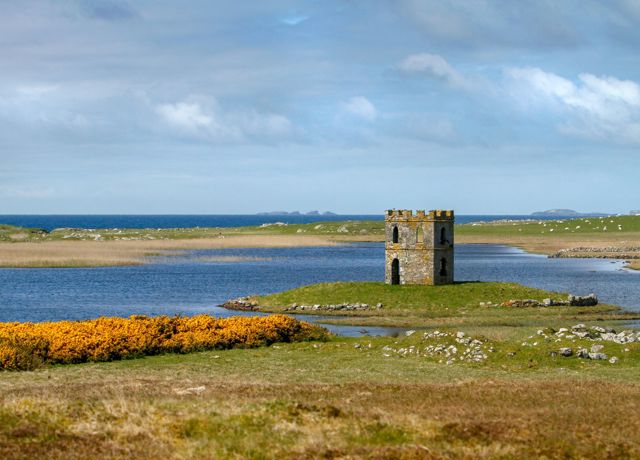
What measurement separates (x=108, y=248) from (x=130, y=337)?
385ft

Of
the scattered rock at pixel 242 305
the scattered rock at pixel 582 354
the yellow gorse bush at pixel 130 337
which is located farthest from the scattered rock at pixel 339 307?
the scattered rock at pixel 582 354

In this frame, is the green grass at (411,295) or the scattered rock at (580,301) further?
the scattered rock at (580,301)

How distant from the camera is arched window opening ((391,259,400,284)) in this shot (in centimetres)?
7081

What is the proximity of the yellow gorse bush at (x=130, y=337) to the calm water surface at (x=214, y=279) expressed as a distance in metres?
12.1

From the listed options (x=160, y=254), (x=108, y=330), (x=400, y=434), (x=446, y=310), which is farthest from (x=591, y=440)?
(x=160, y=254)

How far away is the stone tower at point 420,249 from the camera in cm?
6919

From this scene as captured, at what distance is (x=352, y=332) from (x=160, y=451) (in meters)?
37.2

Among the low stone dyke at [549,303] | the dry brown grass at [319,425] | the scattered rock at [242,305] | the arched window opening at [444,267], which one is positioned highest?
the arched window opening at [444,267]

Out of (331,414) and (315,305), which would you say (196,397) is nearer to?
(331,414)

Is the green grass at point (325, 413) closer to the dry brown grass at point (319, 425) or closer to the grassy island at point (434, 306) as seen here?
the dry brown grass at point (319, 425)

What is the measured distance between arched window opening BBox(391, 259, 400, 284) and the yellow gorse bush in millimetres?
25191

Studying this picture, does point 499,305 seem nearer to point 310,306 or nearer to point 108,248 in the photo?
point 310,306

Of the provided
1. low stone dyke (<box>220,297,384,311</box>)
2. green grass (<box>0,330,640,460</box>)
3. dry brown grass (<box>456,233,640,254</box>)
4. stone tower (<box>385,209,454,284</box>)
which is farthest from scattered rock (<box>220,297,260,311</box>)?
dry brown grass (<box>456,233,640,254</box>)

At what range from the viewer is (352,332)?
54094mm
